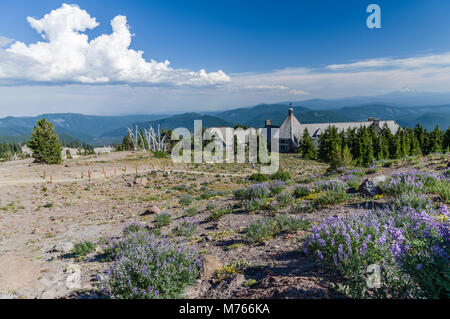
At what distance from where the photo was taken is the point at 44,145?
36.2 meters

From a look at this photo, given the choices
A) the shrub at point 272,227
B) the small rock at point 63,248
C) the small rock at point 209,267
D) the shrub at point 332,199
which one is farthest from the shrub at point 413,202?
the small rock at point 63,248

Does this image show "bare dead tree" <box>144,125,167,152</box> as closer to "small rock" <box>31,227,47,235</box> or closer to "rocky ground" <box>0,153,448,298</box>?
"rocky ground" <box>0,153,448,298</box>

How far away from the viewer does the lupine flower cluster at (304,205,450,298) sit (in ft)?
9.75

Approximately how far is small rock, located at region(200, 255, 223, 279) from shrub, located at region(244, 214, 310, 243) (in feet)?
5.20

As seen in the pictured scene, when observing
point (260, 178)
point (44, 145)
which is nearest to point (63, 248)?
point (260, 178)

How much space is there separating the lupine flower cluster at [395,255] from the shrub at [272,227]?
2.09 metres

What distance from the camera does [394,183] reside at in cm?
799

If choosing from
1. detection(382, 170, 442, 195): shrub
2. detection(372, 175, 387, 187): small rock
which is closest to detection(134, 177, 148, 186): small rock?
detection(372, 175, 387, 187): small rock

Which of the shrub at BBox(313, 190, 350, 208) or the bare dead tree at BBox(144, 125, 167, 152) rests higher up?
the bare dead tree at BBox(144, 125, 167, 152)

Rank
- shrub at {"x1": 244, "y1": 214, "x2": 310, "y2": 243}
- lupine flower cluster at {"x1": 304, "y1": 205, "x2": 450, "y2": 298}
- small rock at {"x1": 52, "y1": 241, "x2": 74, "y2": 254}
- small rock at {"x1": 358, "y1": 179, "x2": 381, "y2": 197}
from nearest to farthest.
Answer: lupine flower cluster at {"x1": 304, "y1": 205, "x2": 450, "y2": 298} < shrub at {"x1": 244, "y1": 214, "x2": 310, "y2": 243} < small rock at {"x1": 52, "y1": 241, "x2": 74, "y2": 254} < small rock at {"x1": 358, "y1": 179, "x2": 381, "y2": 197}

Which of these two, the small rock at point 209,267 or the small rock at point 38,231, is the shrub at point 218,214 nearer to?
the small rock at point 209,267
